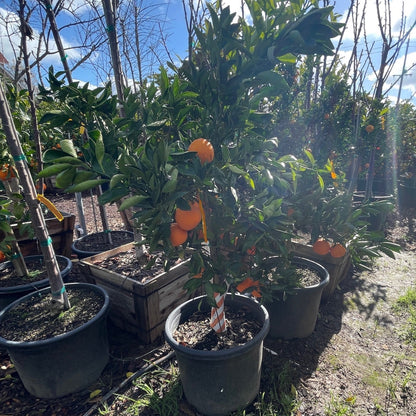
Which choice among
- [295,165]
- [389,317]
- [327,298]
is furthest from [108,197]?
[389,317]

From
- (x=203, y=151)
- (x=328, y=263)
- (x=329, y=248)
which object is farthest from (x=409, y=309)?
(x=203, y=151)

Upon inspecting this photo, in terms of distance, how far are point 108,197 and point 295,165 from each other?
2.84 feet

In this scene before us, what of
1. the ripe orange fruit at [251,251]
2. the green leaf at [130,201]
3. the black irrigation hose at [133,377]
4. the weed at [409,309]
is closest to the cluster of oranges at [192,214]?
the green leaf at [130,201]

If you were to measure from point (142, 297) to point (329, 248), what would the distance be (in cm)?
150

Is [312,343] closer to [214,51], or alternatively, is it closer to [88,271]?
→ [88,271]

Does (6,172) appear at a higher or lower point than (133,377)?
higher

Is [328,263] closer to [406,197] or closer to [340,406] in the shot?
[340,406]

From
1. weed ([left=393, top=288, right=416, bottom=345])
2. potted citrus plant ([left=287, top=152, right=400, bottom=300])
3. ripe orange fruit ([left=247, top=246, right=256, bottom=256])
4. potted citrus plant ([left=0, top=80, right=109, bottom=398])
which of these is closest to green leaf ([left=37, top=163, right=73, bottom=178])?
potted citrus plant ([left=0, top=80, right=109, bottom=398])

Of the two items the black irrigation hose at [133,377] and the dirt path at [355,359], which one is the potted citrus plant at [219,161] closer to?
the black irrigation hose at [133,377]

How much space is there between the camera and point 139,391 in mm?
1818

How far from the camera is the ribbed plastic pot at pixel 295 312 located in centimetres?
213

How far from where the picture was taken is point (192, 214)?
109 centimetres

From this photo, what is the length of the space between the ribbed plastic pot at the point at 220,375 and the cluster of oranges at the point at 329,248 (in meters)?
0.82

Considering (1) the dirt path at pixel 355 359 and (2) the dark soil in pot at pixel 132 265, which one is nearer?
(1) the dirt path at pixel 355 359
